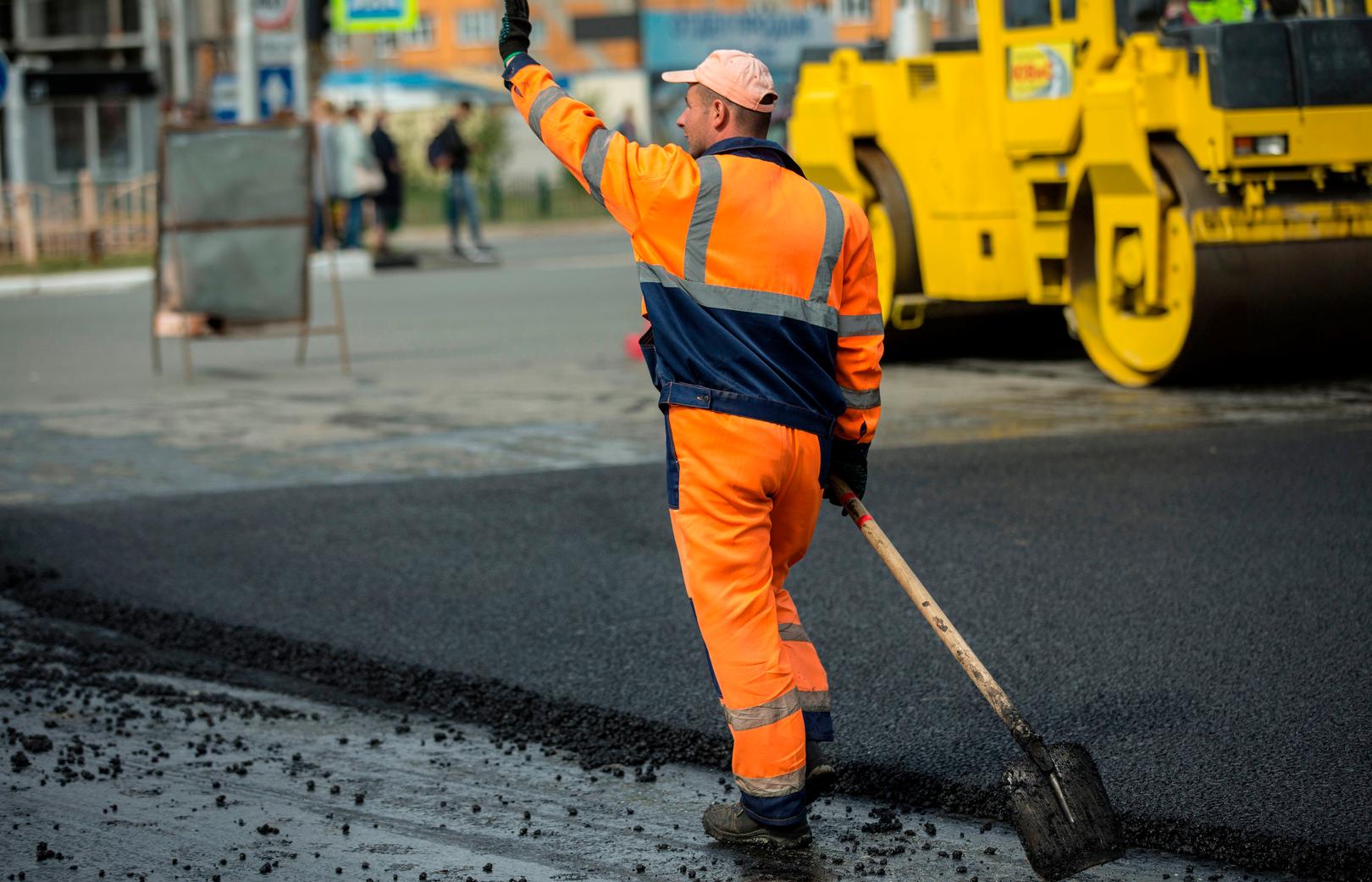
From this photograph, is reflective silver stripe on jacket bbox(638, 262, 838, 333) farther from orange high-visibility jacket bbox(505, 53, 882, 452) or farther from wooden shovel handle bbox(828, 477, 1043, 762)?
wooden shovel handle bbox(828, 477, 1043, 762)

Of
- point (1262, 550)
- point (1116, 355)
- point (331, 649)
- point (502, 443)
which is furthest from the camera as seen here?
point (1116, 355)

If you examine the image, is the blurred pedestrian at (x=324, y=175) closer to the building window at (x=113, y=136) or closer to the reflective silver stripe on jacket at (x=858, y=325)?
the reflective silver stripe on jacket at (x=858, y=325)

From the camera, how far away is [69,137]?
141 feet

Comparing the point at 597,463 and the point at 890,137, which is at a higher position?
the point at 890,137

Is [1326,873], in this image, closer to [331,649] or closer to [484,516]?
[331,649]

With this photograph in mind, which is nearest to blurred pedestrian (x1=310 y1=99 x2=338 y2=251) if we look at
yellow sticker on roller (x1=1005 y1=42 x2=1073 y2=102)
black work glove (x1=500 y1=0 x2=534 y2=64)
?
yellow sticker on roller (x1=1005 y1=42 x2=1073 y2=102)

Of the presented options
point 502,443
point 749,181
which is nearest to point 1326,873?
point 749,181

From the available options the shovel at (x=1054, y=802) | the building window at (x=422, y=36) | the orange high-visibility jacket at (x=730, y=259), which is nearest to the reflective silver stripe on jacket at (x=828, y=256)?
the orange high-visibility jacket at (x=730, y=259)

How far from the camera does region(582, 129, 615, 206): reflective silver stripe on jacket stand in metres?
3.74

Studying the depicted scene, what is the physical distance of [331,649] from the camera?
546 cm

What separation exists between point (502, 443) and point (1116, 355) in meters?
3.53

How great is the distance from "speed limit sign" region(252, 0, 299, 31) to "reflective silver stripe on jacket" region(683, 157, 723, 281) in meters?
18.1

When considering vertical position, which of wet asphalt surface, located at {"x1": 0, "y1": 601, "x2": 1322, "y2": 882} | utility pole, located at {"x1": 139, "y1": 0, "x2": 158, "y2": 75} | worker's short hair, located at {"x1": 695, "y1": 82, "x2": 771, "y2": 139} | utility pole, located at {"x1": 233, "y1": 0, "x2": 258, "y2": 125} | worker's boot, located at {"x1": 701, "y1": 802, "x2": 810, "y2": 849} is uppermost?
utility pole, located at {"x1": 139, "y1": 0, "x2": 158, "y2": 75}

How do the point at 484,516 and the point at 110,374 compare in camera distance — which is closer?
the point at 484,516
